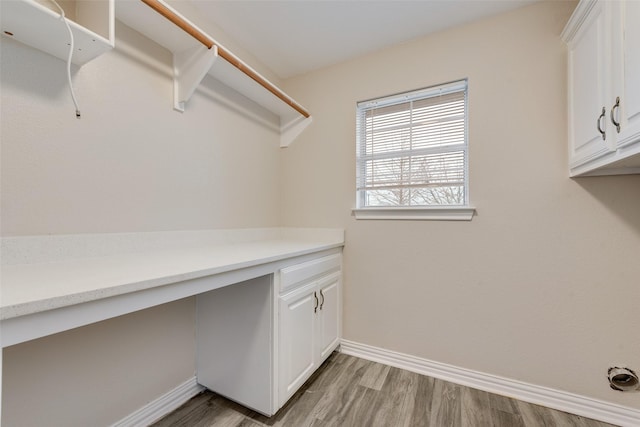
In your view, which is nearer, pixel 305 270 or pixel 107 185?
pixel 107 185

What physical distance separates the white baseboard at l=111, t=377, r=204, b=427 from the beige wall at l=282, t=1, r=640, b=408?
110 centimetres

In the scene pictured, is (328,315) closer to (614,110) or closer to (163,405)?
(163,405)

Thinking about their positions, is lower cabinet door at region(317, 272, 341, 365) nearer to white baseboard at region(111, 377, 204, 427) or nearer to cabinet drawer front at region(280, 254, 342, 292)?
cabinet drawer front at region(280, 254, 342, 292)

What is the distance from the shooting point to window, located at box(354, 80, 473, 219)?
1.79 metres

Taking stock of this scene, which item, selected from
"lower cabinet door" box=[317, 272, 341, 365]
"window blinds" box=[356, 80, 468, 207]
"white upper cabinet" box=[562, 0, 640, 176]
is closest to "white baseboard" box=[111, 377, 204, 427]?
"lower cabinet door" box=[317, 272, 341, 365]

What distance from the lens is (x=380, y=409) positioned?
1449 mm

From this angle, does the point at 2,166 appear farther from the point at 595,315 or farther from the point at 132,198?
the point at 595,315

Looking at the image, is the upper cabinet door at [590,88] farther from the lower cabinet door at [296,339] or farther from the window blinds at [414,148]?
the lower cabinet door at [296,339]

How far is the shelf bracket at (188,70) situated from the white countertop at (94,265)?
77 centimetres

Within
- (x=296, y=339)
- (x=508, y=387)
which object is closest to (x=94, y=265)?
(x=296, y=339)

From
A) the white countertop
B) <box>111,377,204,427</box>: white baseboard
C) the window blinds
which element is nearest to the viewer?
the white countertop

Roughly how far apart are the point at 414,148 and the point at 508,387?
1.62 m

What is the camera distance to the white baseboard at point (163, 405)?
50.1 inches

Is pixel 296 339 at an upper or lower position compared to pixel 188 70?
lower
